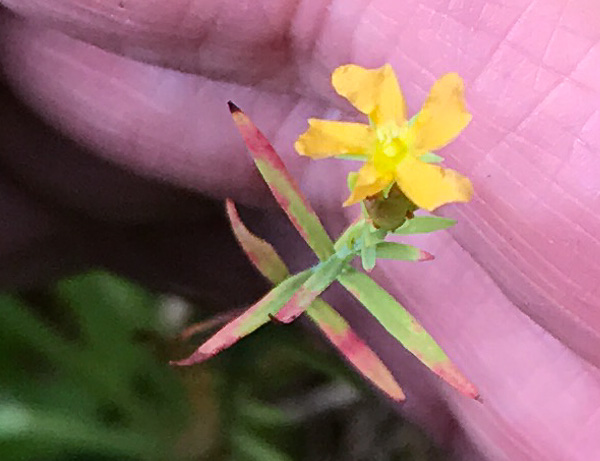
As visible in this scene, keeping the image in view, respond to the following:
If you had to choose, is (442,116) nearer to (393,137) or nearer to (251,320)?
(393,137)

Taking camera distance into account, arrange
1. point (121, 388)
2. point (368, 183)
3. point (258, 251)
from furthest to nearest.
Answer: point (121, 388), point (258, 251), point (368, 183)

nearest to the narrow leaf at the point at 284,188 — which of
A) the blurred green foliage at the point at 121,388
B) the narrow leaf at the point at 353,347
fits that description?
the narrow leaf at the point at 353,347

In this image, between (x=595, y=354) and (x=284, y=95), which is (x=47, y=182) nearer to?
(x=284, y=95)

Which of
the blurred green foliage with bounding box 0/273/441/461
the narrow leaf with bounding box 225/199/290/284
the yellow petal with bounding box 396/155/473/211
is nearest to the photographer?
the yellow petal with bounding box 396/155/473/211

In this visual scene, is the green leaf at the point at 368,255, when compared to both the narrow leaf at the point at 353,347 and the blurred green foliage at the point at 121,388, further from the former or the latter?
the blurred green foliage at the point at 121,388

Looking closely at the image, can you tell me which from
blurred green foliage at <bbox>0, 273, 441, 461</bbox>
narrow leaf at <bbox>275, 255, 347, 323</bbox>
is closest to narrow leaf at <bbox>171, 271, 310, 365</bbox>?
narrow leaf at <bbox>275, 255, 347, 323</bbox>

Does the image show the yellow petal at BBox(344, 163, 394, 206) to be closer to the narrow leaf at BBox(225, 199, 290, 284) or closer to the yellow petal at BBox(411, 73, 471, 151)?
the yellow petal at BBox(411, 73, 471, 151)

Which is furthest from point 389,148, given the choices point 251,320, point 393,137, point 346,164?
point 346,164
